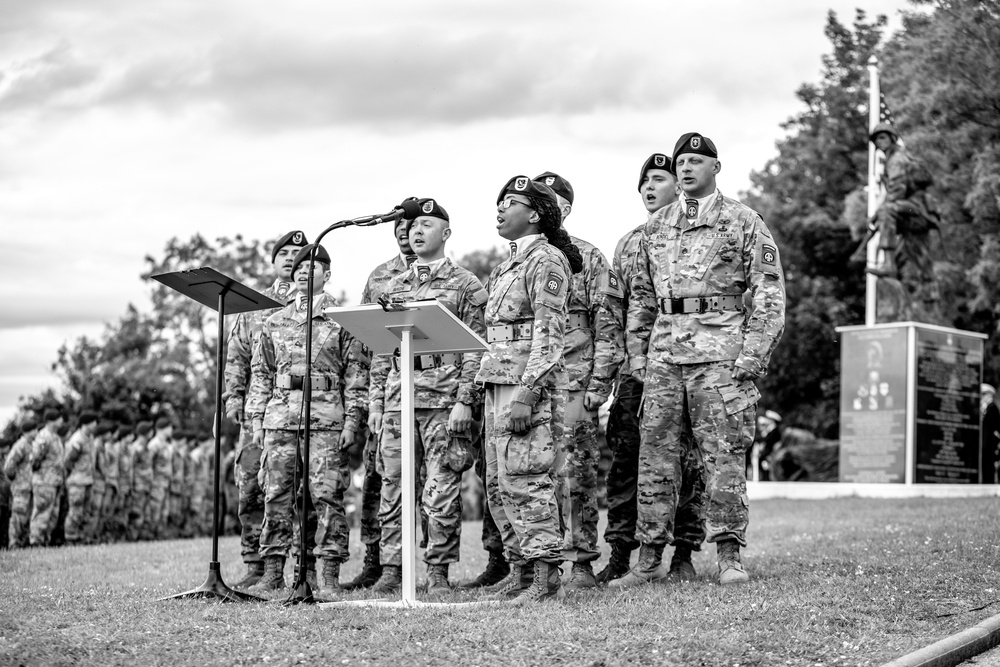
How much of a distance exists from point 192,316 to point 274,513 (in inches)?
933

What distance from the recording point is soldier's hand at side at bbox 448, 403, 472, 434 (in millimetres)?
7469

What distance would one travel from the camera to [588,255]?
8.23 metres

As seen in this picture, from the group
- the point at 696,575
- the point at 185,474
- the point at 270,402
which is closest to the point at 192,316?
the point at 185,474

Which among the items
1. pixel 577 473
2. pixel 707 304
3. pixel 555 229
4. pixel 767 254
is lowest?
pixel 577 473

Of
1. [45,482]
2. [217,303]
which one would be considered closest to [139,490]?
[45,482]

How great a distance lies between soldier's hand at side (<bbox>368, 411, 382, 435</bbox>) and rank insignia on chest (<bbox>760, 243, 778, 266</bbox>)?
2.80 metres

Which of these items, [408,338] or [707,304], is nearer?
[408,338]

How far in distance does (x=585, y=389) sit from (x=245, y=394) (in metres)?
3.15

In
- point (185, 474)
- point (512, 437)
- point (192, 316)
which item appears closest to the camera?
point (512, 437)

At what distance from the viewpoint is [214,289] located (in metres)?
7.31

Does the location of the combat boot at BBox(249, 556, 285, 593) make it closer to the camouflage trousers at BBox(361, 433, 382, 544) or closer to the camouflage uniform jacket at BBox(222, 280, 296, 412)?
the camouflage trousers at BBox(361, 433, 382, 544)

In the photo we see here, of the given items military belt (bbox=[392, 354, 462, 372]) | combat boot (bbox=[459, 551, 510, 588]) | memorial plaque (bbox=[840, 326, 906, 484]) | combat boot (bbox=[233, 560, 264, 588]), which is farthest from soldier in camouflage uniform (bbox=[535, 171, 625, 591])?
memorial plaque (bbox=[840, 326, 906, 484])

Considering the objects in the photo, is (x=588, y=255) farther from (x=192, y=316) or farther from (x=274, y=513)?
(x=192, y=316)

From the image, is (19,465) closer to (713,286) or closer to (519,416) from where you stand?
(519,416)
